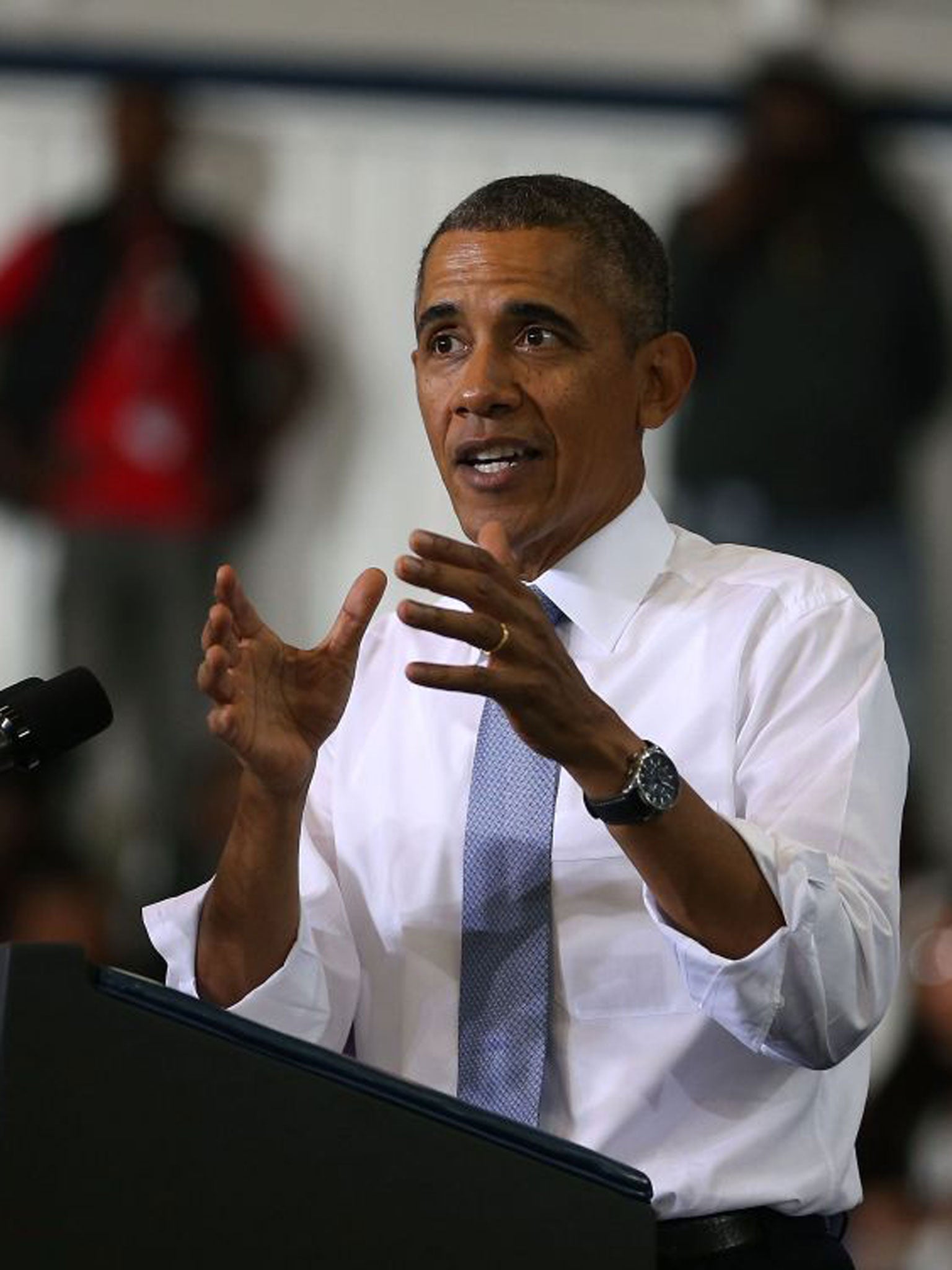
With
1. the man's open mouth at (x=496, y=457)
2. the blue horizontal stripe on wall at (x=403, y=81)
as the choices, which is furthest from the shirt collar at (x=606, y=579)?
the blue horizontal stripe on wall at (x=403, y=81)

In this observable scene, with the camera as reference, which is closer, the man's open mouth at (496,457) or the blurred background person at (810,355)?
the man's open mouth at (496,457)

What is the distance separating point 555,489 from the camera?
202 centimetres

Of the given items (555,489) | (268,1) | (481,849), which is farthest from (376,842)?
(268,1)

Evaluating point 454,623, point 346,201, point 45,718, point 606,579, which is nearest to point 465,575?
point 454,623

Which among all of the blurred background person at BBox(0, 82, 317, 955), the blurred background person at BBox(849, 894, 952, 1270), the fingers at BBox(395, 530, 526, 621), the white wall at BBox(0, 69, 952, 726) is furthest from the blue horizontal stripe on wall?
the fingers at BBox(395, 530, 526, 621)

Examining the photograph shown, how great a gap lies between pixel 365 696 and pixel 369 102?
12.9 feet

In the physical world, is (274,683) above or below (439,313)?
below

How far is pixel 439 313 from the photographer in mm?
2070

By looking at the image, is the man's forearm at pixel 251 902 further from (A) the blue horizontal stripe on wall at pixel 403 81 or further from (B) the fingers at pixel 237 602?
(A) the blue horizontal stripe on wall at pixel 403 81

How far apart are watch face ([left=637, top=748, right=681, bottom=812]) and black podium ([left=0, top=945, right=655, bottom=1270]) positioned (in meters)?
0.26

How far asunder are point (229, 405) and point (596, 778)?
4.01m

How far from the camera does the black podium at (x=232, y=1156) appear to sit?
1380 millimetres

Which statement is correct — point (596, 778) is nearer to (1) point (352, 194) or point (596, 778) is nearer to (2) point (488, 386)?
(2) point (488, 386)

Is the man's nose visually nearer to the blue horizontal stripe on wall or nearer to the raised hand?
the raised hand
